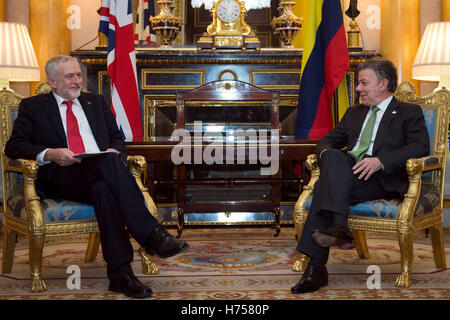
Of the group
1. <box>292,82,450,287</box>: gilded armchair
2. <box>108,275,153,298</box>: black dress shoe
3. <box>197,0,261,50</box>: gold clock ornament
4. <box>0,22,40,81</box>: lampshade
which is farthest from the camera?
<box>197,0,261,50</box>: gold clock ornament

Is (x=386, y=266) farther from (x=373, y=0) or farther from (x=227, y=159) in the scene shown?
(x=373, y=0)

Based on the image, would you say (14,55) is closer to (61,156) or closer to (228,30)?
(228,30)

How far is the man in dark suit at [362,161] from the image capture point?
302cm

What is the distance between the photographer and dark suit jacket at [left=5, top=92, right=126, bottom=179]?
3316 millimetres

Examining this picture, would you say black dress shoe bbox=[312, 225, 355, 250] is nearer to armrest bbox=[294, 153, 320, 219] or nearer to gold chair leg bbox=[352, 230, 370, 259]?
armrest bbox=[294, 153, 320, 219]

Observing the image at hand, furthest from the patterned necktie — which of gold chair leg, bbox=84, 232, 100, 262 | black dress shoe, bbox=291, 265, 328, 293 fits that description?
gold chair leg, bbox=84, 232, 100, 262

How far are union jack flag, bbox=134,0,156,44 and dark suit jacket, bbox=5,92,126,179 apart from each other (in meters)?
2.83

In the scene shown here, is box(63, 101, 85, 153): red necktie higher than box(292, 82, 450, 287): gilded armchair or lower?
higher

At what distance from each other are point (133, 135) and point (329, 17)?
6.47 feet

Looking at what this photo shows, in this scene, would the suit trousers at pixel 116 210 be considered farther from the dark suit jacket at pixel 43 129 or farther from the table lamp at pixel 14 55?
the table lamp at pixel 14 55

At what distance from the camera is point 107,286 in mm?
3154

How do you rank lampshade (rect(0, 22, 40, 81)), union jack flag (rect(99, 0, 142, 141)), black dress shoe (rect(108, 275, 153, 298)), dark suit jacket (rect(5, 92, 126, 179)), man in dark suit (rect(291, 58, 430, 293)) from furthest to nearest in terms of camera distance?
1. union jack flag (rect(99, 0, 142, 141))
2. lampshade (rect(0, 22, 40, 81))
3. dark suit jacket (rect(5, 92, 126, 179))
4. man in dark suit (rect(291, 58, 430, 293))
5. black dress shoe (rect(108, 275, 153, 298))

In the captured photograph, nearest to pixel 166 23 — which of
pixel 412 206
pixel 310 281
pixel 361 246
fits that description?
pixel 361 246

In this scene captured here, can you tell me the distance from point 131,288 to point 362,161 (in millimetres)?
1339
